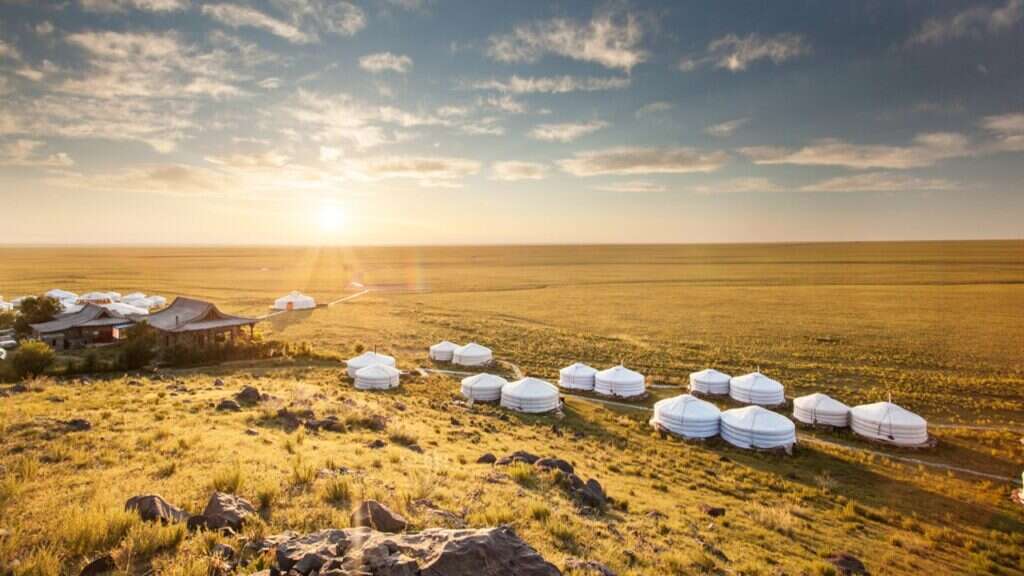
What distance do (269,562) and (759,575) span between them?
34.0ft

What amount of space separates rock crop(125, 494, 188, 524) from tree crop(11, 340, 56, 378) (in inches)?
1023

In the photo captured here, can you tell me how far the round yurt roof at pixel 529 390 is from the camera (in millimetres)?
29219

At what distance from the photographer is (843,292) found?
→ 9388 centimetres

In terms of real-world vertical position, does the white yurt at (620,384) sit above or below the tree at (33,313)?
below

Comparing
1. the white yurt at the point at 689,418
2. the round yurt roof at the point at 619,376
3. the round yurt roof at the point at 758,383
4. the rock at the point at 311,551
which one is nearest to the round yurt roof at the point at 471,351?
the round yurt roof at the point at 619,376

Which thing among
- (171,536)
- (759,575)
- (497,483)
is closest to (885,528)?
(759,575)

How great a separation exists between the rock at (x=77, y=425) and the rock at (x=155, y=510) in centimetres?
824

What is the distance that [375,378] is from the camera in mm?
31688

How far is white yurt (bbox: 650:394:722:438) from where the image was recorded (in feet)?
83.7

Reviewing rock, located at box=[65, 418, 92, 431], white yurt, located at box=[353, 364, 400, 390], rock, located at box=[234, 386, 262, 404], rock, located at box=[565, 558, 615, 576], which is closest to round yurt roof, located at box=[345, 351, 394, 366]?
white yurt, located at box=[353, 364, 400, 390]

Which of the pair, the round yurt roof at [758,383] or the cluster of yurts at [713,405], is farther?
the round yurt roof at [758,383]

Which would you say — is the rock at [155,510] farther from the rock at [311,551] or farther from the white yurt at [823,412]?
the white yurt at [823,412]

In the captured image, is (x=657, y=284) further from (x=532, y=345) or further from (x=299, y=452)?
(x=299, y=452)

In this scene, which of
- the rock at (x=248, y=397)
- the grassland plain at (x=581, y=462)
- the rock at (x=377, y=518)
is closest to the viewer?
the rock at (x=377, y=518)
